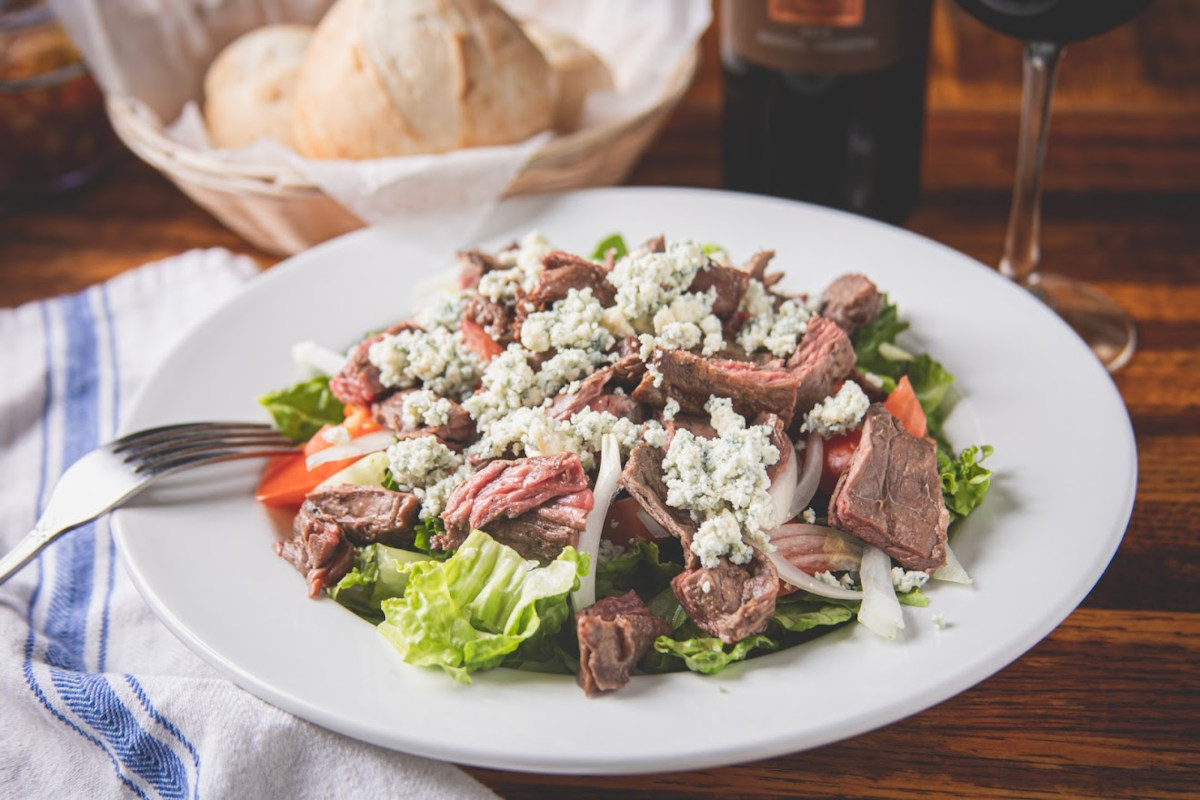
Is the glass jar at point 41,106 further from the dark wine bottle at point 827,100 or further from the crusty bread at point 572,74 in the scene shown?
the dark wine bottle at point 827,100

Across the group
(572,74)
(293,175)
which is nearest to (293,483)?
(293,175)

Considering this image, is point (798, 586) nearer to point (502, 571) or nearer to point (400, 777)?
point (502, 571)

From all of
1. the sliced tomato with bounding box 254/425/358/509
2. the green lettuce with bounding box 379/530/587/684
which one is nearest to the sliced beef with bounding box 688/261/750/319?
the green lettuce with bounding box 379/530/587/684

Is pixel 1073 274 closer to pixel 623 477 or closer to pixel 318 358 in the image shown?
pixel 623 477

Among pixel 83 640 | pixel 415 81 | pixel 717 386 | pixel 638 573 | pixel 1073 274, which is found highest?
pixel 415 81

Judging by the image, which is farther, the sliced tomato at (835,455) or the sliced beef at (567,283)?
the sliced beef at (567,283)

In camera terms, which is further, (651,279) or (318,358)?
(318,358)

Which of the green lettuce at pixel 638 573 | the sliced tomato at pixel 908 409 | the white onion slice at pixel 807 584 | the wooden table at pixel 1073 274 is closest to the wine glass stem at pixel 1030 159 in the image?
the wooden table at pixel 1073 274
